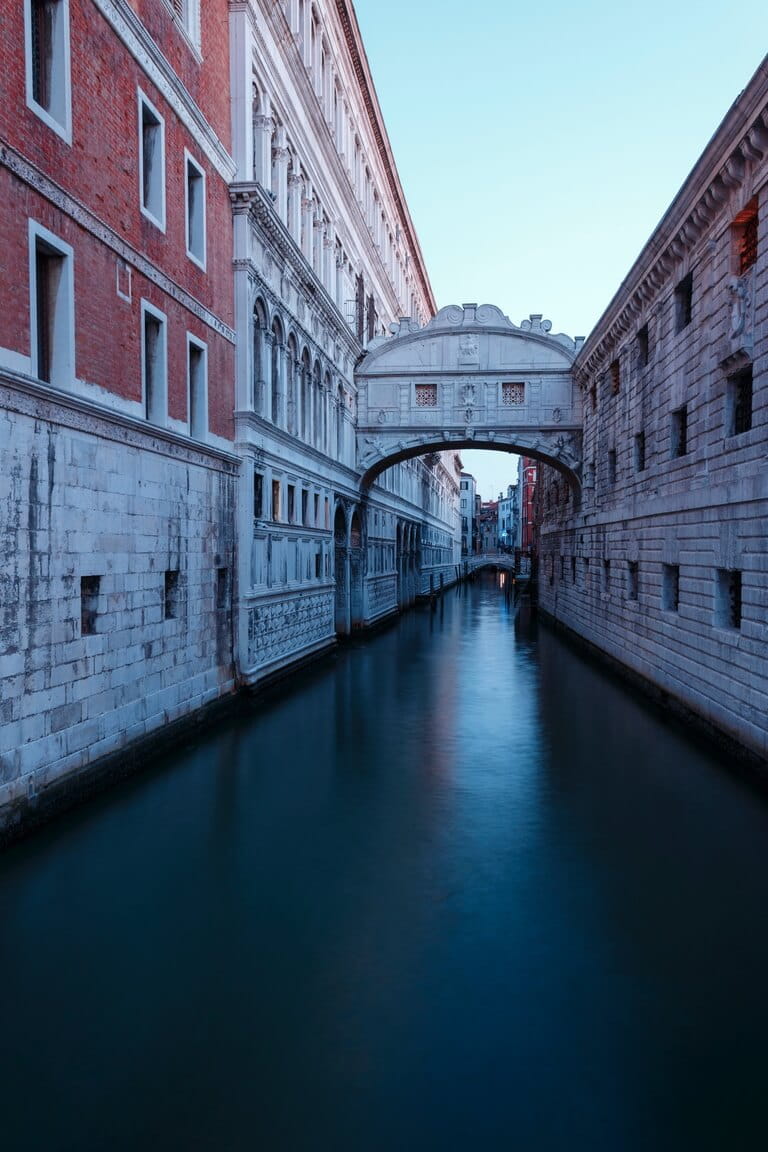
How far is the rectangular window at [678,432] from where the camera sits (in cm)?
1498

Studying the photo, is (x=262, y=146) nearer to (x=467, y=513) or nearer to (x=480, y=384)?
(x=480, y=384)

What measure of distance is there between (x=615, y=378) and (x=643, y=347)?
9.66 feet

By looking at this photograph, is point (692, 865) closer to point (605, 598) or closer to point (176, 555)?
point (176, 555)

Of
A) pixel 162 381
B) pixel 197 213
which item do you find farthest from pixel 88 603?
pixel 197 213

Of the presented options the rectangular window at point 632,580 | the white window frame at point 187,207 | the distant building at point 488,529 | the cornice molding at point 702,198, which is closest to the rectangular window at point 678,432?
the cornice molding at point 702,198

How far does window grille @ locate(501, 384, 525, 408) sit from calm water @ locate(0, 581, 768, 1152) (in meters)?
16.7

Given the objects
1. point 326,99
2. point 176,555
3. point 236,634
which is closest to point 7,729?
point 176,555

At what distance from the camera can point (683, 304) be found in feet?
49.8

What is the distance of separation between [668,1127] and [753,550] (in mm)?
8275

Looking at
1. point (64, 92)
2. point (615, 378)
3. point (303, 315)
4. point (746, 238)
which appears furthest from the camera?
point (615, 378)

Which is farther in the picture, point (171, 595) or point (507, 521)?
point (507, 521)

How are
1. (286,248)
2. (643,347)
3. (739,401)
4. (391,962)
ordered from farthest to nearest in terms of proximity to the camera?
(643,347) < (286,248) < (739,401) < (391,962)

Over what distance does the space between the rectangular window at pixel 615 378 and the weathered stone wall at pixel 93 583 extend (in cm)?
1180

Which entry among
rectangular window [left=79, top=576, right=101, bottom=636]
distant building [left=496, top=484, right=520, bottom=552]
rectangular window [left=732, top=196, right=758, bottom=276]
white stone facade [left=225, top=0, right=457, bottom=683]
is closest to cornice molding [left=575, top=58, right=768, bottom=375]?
rectangular window [left=732, top=196, right=758, bottom=276]
